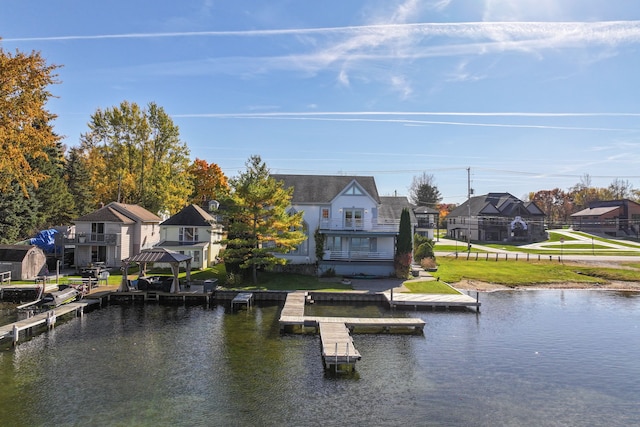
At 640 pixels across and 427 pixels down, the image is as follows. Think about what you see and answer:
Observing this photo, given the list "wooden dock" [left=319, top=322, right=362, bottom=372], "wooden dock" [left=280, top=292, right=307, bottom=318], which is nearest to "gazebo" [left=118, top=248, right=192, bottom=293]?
"wooden dock" [left=280, top=292, right=307, bottom=318]

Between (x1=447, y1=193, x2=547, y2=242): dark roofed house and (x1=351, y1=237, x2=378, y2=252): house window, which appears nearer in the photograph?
(x1=351, y1=237, x2=378, y2=252): house window

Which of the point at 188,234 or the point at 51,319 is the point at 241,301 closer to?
the point at 51,319

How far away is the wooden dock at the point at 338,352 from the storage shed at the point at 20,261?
99.1 ft

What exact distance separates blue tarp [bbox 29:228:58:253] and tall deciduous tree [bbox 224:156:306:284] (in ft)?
74.7

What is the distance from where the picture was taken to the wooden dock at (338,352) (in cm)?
1916

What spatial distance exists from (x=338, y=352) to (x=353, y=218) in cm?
2458

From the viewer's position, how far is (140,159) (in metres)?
62.5

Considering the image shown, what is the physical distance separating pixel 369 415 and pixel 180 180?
55.9m

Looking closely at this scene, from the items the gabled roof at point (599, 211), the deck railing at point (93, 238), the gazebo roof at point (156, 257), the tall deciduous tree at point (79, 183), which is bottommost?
the gazebo roof at point (156, 257)

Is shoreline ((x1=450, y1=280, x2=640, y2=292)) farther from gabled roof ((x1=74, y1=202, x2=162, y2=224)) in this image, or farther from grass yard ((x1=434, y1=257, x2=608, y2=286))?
gabled roof ((x1=74, y1=202, x2=162, y2=224))

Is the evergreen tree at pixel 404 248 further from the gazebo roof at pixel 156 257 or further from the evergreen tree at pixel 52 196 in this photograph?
the evergreen tree at pixel 52 196

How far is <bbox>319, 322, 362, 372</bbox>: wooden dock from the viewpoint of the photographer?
19.2 meters

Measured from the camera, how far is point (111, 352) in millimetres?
21078

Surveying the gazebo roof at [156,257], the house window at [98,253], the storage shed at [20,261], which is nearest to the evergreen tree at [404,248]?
the gazebo roof at [156,257]
